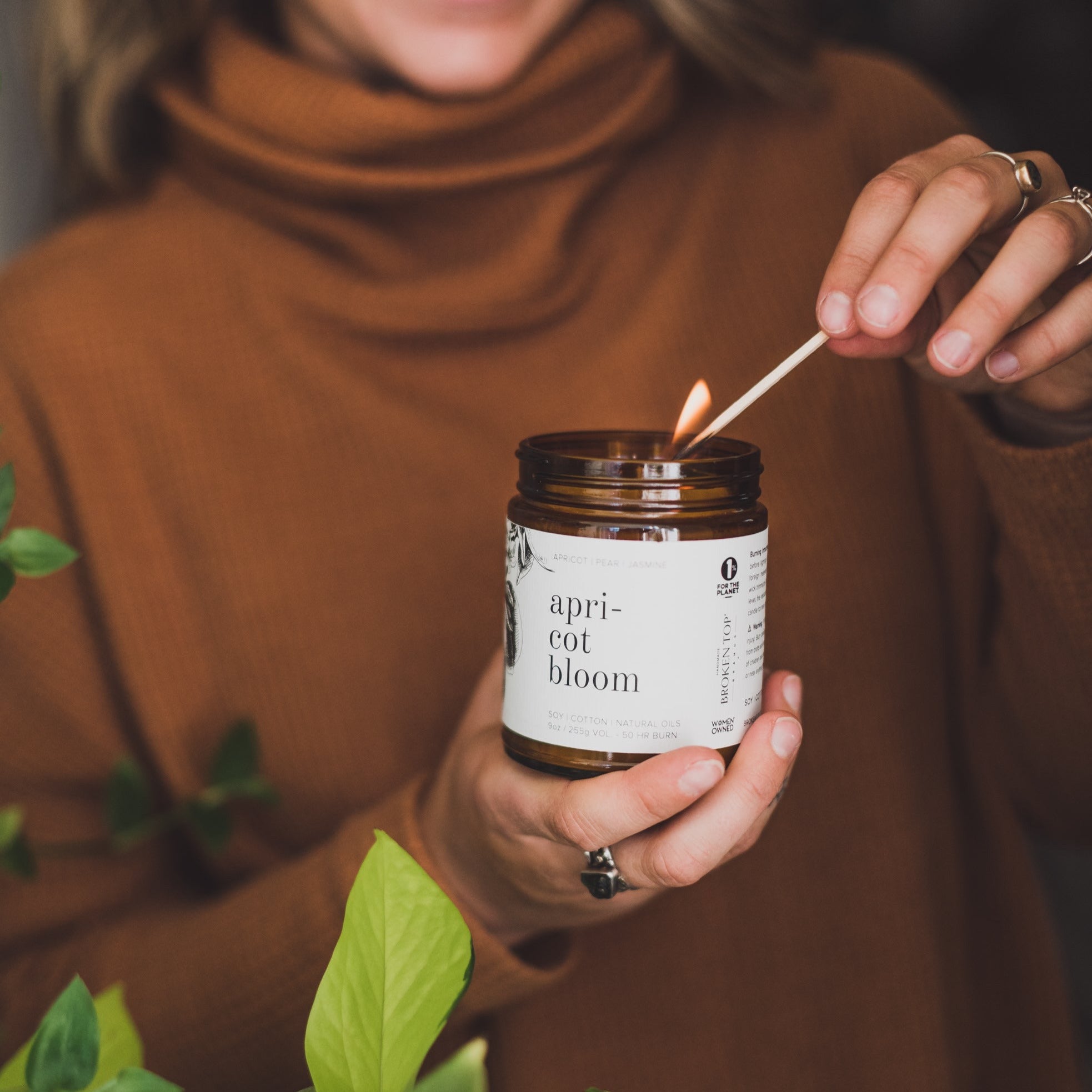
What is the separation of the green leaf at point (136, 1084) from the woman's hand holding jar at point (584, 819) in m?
0.20

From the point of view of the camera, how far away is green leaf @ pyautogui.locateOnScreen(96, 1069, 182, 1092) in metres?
0.26

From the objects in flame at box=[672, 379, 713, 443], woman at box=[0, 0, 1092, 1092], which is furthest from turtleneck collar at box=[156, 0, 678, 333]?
flame at box=[672, 379, 713, 443]

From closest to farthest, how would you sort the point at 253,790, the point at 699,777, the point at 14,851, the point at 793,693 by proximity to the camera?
the point at 699,777 < the point at 793,693 < the point at 14,851 < the point at 253,790

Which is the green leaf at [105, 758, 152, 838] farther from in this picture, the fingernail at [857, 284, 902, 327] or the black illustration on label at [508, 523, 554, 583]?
the fingernail at [857, 284, 902, 327]

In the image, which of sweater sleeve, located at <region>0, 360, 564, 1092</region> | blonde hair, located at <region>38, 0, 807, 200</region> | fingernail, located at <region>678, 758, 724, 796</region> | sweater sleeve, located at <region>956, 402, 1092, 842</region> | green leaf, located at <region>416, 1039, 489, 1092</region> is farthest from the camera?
blonde hair, located at <region>38, 0, 807, 200</region>

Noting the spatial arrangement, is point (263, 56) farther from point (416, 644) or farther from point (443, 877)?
point (443, 877)

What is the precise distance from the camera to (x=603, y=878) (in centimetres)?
48

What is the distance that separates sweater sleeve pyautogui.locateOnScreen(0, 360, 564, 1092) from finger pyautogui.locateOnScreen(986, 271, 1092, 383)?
387 mm

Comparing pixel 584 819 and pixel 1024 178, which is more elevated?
pixel 1024 178

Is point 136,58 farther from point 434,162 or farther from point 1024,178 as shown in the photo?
point 1024,178

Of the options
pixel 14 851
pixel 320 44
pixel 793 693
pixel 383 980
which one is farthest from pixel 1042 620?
pixel 320 44

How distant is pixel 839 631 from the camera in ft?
2.48

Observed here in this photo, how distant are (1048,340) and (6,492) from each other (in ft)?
1.33

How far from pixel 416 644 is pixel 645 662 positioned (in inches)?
15.5
